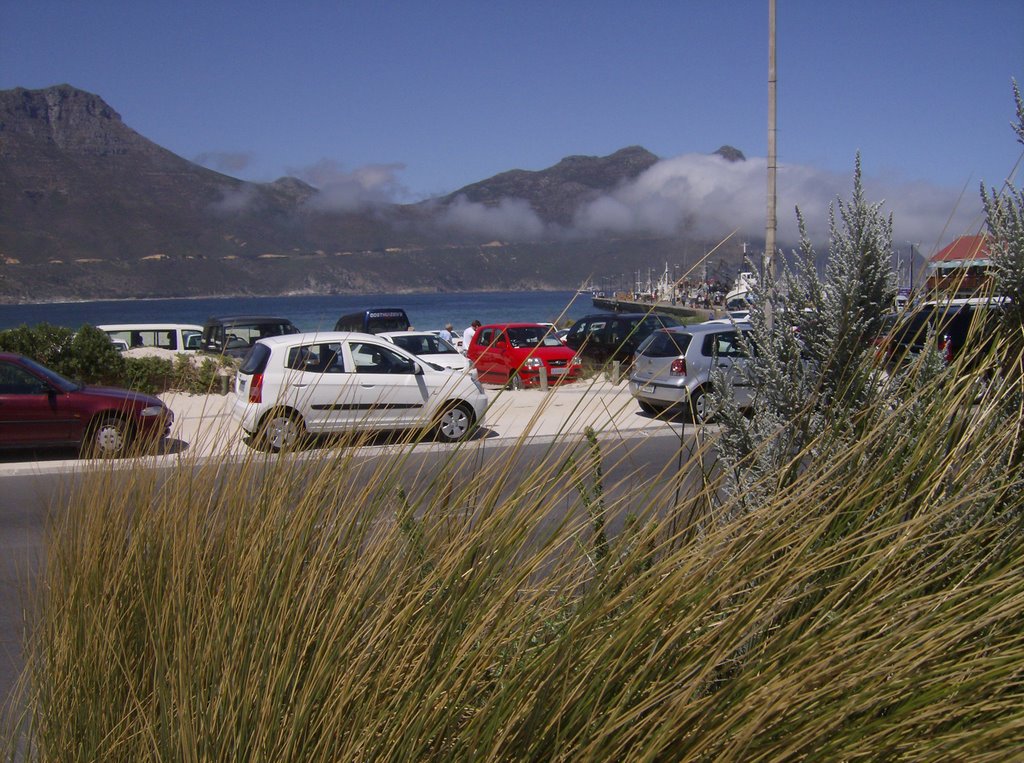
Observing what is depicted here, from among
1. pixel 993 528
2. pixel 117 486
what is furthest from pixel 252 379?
pixel 993 528

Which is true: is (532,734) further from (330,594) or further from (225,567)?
(225,567)

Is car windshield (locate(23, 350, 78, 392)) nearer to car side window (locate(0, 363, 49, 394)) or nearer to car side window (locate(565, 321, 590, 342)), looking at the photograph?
car side window (locate(0, 363, 49, 394))

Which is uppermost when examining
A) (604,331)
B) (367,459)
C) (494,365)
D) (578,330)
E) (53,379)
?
(367,459)

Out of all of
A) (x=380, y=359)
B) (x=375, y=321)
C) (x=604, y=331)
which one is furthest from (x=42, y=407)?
(x=375, y=321)

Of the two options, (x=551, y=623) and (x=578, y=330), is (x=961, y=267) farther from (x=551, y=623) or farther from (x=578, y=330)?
(x=578, y=330)

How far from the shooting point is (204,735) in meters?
1.81

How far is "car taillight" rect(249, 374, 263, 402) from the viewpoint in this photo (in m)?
12.0

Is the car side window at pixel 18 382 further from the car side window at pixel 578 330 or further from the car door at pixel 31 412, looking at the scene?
the car side window at pixel 578 330

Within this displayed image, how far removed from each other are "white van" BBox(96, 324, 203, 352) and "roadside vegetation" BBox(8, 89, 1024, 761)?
26.7 m

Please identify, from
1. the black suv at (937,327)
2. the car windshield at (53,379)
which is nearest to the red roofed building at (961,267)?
the black suv at (937,327)

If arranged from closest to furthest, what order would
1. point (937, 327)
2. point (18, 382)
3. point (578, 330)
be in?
1. point (937, 327)
2. point (18, 382)
3. point (578, 330)

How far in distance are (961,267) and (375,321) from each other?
88.0ft

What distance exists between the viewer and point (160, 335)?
29125mm

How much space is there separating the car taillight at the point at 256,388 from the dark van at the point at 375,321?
15592mm
